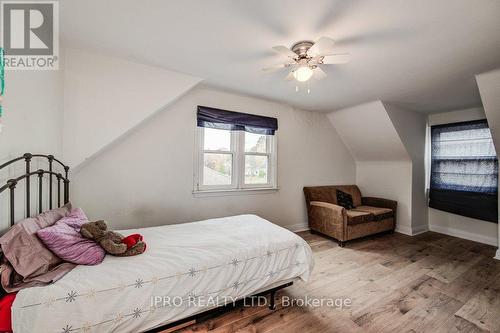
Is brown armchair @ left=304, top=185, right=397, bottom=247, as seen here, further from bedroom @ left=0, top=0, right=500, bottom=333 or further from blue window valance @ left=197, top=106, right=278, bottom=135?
blue window valance @ left=197, top=106, right=278, bottom=135

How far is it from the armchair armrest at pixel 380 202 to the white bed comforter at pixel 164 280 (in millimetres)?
2954

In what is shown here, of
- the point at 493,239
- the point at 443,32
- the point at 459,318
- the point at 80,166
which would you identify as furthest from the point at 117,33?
the point at 493,239

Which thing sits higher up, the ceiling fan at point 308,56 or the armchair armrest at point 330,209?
the ceiling fan at point 308,56

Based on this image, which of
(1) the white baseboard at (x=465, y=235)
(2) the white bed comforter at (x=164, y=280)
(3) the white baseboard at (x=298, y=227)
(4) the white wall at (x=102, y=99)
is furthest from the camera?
(3) the white baseboard at (x=298, y=227)

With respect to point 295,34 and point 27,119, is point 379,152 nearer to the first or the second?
point 295,34

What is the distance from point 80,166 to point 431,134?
5.92 m

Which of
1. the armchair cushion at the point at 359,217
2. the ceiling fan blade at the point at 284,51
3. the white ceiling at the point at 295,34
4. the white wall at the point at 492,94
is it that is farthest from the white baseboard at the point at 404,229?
the ceiling fan blade at the point at 284,51

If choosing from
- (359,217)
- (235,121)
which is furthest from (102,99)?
(359,217)

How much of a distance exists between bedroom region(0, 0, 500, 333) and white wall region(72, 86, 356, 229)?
0.9 inches

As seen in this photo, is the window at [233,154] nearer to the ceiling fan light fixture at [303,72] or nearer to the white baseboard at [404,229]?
the ceiling fan light fixture at [303,72]

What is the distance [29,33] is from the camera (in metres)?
1.57

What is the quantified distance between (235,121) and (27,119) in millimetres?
2240

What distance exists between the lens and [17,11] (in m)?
1.45

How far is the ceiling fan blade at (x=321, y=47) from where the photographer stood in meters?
1.55
